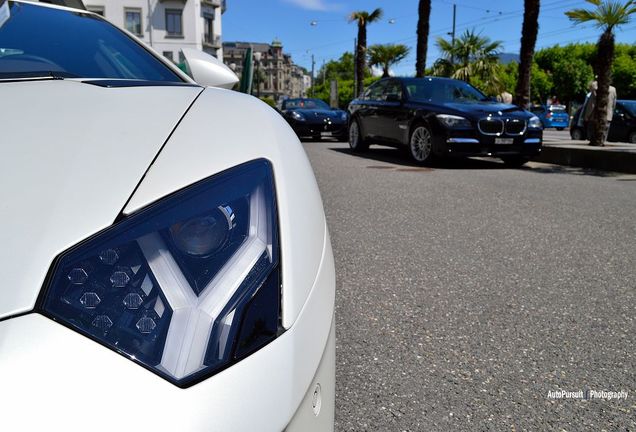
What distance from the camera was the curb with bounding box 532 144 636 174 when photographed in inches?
316

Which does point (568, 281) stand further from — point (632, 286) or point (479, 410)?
point (479, 410)

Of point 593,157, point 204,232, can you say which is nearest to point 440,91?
point 593,157

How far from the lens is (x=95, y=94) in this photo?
4.00 ft

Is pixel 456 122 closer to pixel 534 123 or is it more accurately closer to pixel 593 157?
pixel 534 123

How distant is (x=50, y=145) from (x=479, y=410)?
1.34 m

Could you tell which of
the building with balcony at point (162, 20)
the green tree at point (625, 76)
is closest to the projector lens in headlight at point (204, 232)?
the building with balcony at point (162, 20)

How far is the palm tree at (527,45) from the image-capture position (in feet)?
35.0

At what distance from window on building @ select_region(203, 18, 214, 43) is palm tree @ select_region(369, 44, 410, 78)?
26.5 m

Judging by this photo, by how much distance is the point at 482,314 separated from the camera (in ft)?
7.66

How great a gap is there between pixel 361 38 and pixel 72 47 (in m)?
28.9

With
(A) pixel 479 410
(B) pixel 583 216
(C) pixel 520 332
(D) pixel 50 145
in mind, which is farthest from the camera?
(B) pixel 583 216

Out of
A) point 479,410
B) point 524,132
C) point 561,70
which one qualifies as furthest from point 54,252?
point 561,70

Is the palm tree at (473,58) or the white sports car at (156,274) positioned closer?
the white sports car at (156,274)

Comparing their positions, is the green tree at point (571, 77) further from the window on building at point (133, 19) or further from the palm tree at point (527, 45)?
the palm tree at point (527, 45)
